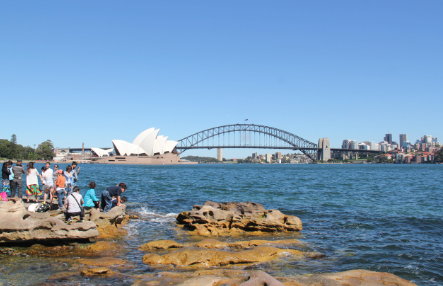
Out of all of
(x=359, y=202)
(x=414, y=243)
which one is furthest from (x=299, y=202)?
(x=414, y=243)

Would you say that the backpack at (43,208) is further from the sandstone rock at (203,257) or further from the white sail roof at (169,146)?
the white sail roof at (169,146)

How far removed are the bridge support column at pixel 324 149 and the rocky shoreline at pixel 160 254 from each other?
324 ft

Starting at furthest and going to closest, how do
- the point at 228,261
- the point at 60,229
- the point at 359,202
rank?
the point at 359,202
the point at 60,229
the point at 228,261

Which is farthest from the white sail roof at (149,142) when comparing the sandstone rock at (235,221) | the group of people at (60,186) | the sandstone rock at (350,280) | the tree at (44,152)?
the sandstone rock at (350,280)

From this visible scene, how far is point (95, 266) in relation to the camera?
4402 millimetres

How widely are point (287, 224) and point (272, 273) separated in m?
3.25

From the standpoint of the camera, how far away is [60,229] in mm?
Answer: 5223

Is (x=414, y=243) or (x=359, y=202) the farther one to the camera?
(x=359, y=202)

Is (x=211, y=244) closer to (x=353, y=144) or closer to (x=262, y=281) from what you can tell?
(x=262, y=281)

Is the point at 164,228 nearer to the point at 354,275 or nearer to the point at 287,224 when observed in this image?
the point at 287,224

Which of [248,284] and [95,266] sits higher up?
[248,284]

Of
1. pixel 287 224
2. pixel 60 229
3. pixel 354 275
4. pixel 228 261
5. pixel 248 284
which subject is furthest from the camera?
pixel 287 224

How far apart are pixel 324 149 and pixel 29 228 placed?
102623 millimetres

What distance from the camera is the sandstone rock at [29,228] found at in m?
5.00
